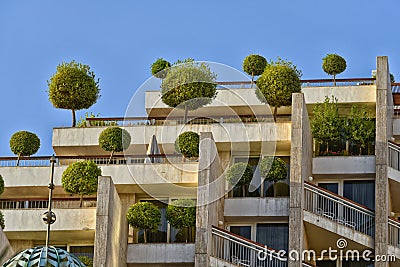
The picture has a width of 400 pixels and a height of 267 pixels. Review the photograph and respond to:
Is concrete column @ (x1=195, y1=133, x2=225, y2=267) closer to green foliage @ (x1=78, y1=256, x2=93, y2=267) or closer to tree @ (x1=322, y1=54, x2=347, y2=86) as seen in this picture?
green foliage @ (x1=78, y1=256, x2=93, y2=267)

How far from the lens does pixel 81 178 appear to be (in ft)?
121

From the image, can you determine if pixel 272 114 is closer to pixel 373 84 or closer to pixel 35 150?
pixel 373 84

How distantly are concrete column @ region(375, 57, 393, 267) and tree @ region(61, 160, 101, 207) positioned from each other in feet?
27.0

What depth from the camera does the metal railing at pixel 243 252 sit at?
34688 mm

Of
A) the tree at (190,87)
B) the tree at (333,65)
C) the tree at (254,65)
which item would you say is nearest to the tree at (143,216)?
the tree at (190,87)

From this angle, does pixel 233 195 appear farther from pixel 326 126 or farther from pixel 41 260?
pixel 41 260

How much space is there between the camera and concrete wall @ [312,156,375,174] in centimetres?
3769

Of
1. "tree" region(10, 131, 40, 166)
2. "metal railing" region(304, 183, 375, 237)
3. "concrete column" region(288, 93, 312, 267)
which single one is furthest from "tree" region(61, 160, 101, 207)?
"metal railing" region(304, 183, 375, 237)

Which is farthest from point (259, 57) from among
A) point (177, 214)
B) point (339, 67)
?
point (177, 214)

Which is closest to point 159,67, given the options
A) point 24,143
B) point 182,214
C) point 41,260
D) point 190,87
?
point 190,87

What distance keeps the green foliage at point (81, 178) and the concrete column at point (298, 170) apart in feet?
19.2

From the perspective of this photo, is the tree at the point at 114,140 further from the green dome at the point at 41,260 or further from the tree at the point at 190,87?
the green dome at the point at 41,260

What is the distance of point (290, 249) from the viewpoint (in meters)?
34.8

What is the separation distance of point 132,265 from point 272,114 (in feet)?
24.2
